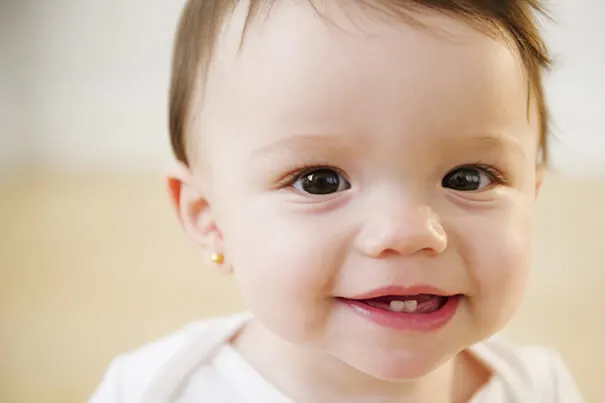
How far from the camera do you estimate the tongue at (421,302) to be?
0.62m

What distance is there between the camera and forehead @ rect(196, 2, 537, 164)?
1.85 feet

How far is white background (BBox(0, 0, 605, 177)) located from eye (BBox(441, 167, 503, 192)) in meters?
0.71

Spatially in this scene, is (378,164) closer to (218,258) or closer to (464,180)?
(464,180)

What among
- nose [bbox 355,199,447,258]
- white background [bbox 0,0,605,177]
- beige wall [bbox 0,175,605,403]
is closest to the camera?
nose [bbox 355,199,447,258]

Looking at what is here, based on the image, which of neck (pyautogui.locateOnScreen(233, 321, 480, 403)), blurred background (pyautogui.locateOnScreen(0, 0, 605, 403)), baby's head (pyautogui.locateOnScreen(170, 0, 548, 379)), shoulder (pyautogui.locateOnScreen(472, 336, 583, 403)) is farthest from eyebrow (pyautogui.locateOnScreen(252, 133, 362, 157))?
blurred background (pyautogui.locateOnScreen(0, 0, 605, 403))

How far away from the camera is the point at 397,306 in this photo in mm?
614

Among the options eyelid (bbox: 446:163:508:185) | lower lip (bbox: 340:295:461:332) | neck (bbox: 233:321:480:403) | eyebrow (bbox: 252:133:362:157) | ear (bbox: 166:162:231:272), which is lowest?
neck (bbox: 233:321:480:403)

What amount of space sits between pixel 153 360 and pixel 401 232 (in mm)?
430

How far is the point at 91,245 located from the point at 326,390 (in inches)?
26.5

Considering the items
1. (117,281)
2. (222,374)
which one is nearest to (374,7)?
(222,374)

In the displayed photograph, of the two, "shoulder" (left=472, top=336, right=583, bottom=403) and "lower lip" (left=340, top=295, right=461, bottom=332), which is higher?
"shoulder" (left=472, top=336, right=583, bottom=403)

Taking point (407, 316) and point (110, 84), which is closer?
point (407, 316)

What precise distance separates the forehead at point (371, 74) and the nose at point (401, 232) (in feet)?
0.20

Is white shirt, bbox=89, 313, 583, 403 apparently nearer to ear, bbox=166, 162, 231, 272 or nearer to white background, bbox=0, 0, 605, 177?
ear, bbox=166, 162, 231, 272
